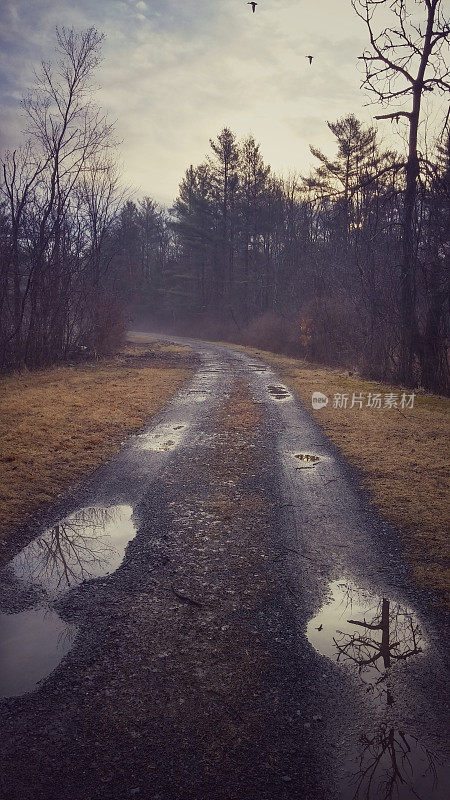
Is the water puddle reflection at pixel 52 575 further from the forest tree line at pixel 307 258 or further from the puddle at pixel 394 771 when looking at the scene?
the forest tree line at pixel 307 258

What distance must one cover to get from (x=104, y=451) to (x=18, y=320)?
10843 millimetres

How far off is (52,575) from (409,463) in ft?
17.0

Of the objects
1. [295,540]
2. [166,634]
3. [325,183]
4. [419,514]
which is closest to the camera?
[166,634]

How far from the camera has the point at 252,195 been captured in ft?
136

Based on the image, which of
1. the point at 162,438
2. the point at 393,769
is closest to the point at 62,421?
the point at 162,438

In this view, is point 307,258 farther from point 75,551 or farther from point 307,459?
point 75,551

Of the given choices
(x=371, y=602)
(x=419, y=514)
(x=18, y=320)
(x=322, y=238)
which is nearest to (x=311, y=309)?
(x=322, y=238)

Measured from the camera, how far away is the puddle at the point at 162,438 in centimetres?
824

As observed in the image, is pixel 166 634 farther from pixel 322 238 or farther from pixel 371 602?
pixel 322 238

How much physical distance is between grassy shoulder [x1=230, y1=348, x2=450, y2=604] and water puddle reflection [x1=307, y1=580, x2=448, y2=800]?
0.64 metres

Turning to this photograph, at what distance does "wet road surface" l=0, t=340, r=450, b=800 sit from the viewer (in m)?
2.41

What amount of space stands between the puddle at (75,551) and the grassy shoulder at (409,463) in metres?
2.75

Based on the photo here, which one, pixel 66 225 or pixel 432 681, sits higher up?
pixel 66 225

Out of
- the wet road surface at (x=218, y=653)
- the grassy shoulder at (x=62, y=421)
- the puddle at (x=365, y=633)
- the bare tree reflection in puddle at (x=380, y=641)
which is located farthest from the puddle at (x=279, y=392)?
the bare tree reflection in puddle at (x=380, y=641)
